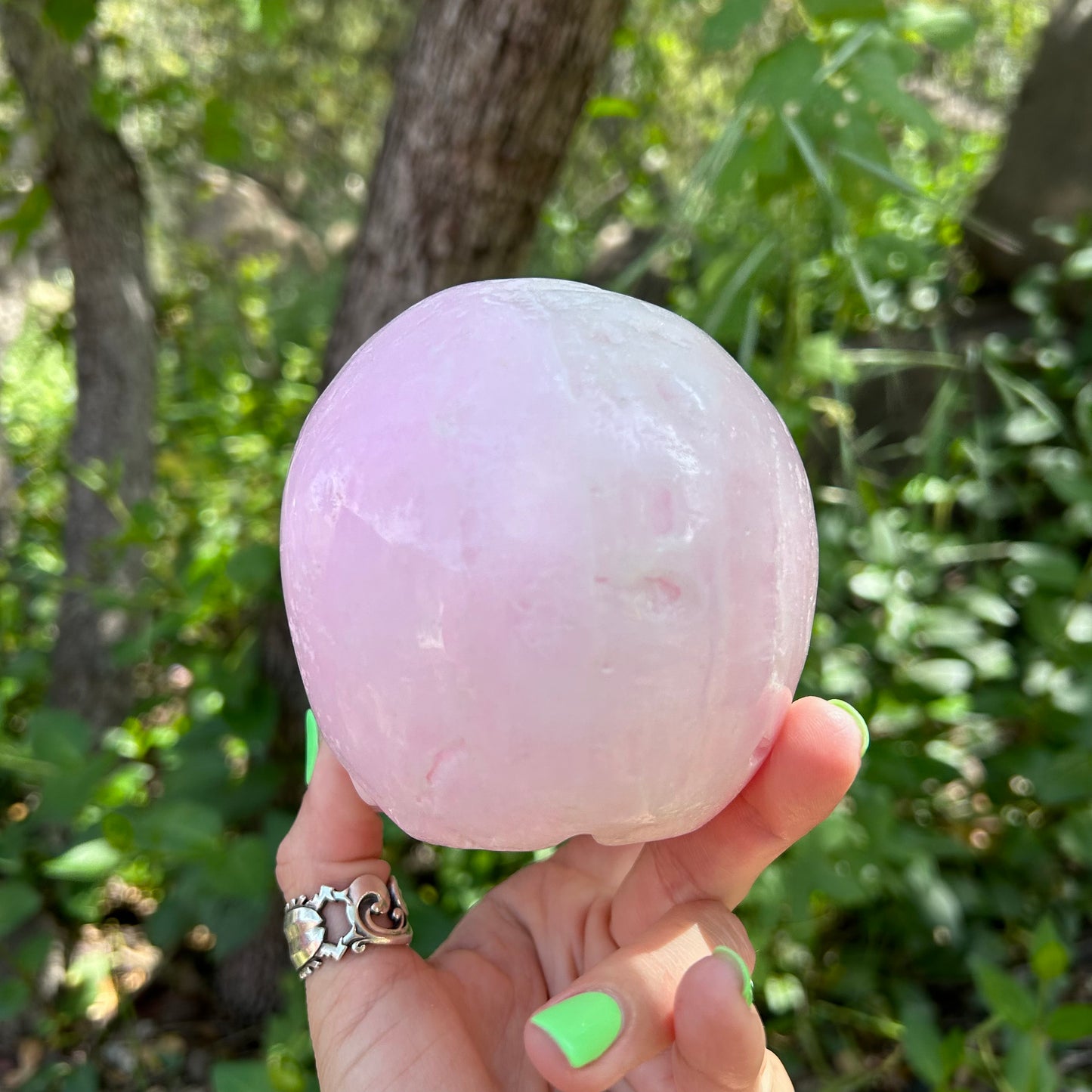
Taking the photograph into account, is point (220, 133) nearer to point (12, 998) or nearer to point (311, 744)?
point (311, 744)

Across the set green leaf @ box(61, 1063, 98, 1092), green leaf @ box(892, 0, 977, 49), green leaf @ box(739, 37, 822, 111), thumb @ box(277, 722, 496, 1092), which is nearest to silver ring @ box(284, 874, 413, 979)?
thumb @ box(277, 722, 496, 1092)

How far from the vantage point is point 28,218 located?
1455mm

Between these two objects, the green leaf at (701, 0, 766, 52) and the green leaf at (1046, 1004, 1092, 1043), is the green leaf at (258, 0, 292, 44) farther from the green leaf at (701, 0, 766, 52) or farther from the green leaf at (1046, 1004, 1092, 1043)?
the green leaf at (1046, 1004, 1092, 1043)

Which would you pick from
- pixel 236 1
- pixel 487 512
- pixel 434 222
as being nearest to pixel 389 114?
pixel 434 222

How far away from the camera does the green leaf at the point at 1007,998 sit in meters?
0.92

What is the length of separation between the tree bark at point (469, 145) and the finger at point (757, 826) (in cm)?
79

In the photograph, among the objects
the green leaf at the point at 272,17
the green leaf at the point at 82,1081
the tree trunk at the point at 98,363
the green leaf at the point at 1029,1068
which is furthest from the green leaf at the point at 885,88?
the green leaf at the point at 82,1081

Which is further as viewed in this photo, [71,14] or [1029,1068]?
[71,14]

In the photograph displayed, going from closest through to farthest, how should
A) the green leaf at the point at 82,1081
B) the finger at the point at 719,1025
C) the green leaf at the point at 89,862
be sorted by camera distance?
the finger at the point at 719,1025, the green leaf at the point at 89,862, the green leaf at the point at 82,1081

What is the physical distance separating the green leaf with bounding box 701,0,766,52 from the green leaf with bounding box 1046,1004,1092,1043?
1023 mm

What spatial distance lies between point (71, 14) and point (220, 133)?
1.05 ft

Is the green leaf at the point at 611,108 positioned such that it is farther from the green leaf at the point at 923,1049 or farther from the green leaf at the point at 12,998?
the green leaf at the point at 12,998

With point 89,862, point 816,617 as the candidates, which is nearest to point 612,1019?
point 89,862

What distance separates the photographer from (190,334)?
225cm
